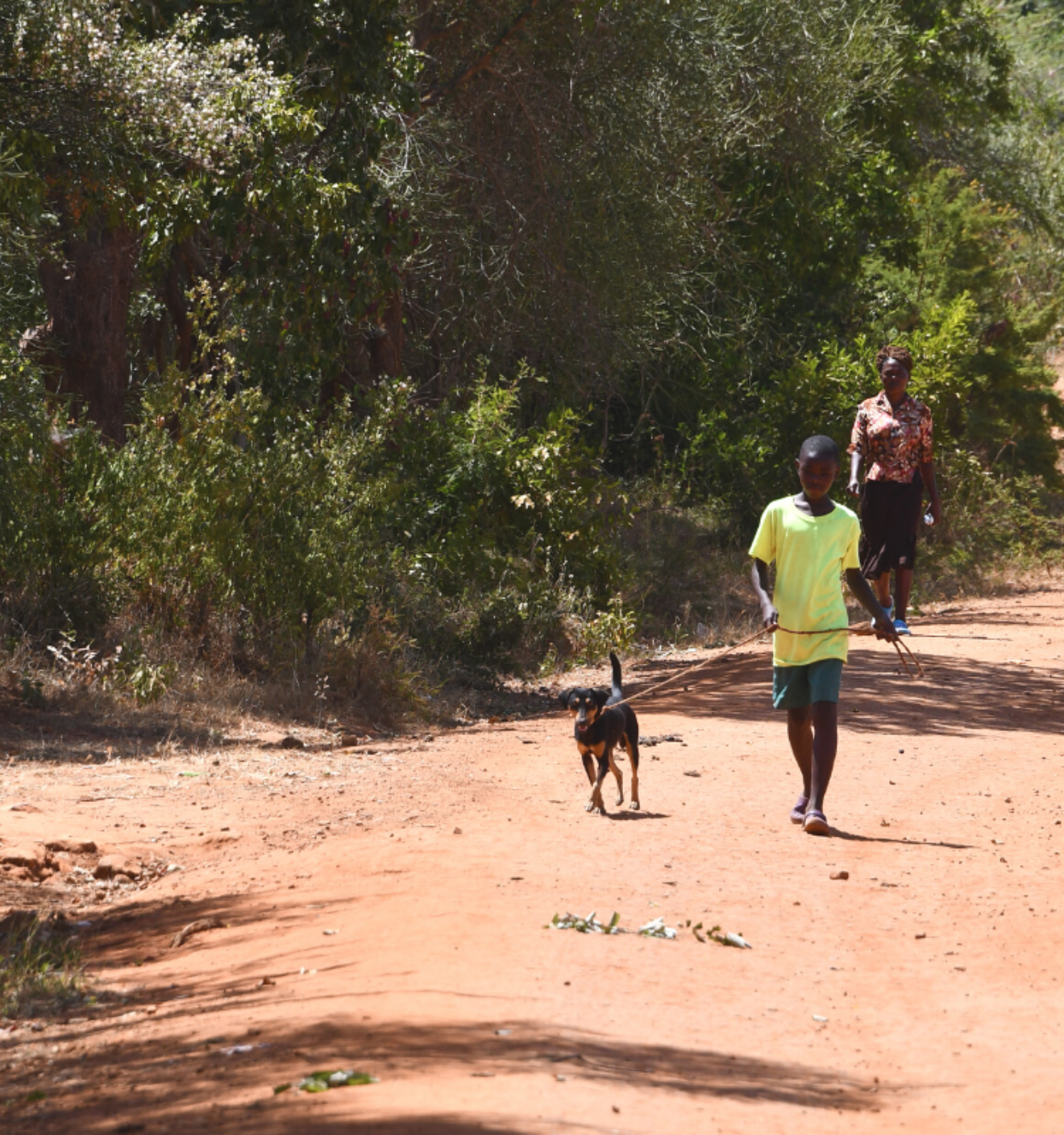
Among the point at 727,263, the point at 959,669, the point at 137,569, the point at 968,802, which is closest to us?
the point at 968,802

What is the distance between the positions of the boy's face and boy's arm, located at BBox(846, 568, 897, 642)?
0.41 metres

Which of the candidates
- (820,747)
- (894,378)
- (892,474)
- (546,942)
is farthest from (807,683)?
(892,474)

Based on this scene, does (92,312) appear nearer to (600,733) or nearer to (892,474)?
(892,474)

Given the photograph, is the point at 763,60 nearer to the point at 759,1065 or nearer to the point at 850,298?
the point at 850,298

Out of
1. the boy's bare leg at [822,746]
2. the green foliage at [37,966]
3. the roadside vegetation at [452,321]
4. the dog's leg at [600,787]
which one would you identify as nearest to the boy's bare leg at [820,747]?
the boy's bare leg at [822,746]

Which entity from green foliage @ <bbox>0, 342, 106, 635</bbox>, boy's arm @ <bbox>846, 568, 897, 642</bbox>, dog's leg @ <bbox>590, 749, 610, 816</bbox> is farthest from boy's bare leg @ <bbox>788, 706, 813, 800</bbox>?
green foliage @ <bbox>0, 342, 106, 635</bbox>

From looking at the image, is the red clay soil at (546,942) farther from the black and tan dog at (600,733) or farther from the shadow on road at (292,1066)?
the black and tan dog at (600,733)

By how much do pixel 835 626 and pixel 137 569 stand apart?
5.29 metres

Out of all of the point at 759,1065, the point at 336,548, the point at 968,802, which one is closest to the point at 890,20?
the point at 336,548

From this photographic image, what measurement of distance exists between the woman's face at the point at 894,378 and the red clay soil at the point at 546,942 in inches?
109

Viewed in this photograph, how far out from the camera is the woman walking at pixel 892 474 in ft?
37.6

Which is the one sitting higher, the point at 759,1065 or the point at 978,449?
the point at 978,449

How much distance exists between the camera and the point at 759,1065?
406 centimetres

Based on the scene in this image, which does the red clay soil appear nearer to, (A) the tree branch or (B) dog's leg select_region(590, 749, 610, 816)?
(B) dog's leg select_region(590, 749, 610, 816)
